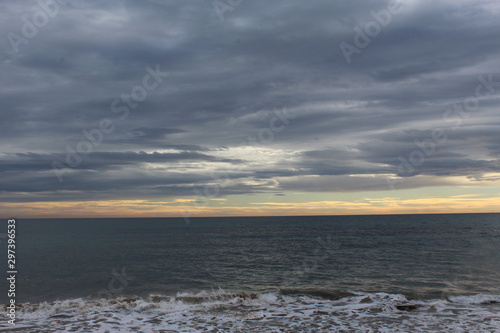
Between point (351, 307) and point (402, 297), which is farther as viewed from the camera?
point (402, 297)

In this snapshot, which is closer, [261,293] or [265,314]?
[265,314]

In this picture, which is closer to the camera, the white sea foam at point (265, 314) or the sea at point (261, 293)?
the white sea foam at point (265, 314)

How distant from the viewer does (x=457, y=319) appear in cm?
1983

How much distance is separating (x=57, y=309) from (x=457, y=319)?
2457 cm

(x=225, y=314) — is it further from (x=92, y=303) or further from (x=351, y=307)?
(x=92, y=303)

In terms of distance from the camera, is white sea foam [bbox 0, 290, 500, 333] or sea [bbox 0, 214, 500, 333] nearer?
white sea foam [bbox 0, 290, 500, 333]

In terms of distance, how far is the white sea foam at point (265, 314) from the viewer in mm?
18828

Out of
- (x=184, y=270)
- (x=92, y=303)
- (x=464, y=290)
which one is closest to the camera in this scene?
(x=92, y=303)

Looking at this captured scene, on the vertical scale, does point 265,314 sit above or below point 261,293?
above

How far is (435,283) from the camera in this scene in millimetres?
32656

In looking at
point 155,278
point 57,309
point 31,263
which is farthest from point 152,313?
A: point 31,263

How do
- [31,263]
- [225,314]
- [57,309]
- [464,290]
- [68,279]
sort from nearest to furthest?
[225,314], [57,309], [464,290], [68,279], [31,263]

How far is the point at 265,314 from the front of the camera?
21.7 metres

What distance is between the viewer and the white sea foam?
18.8m
